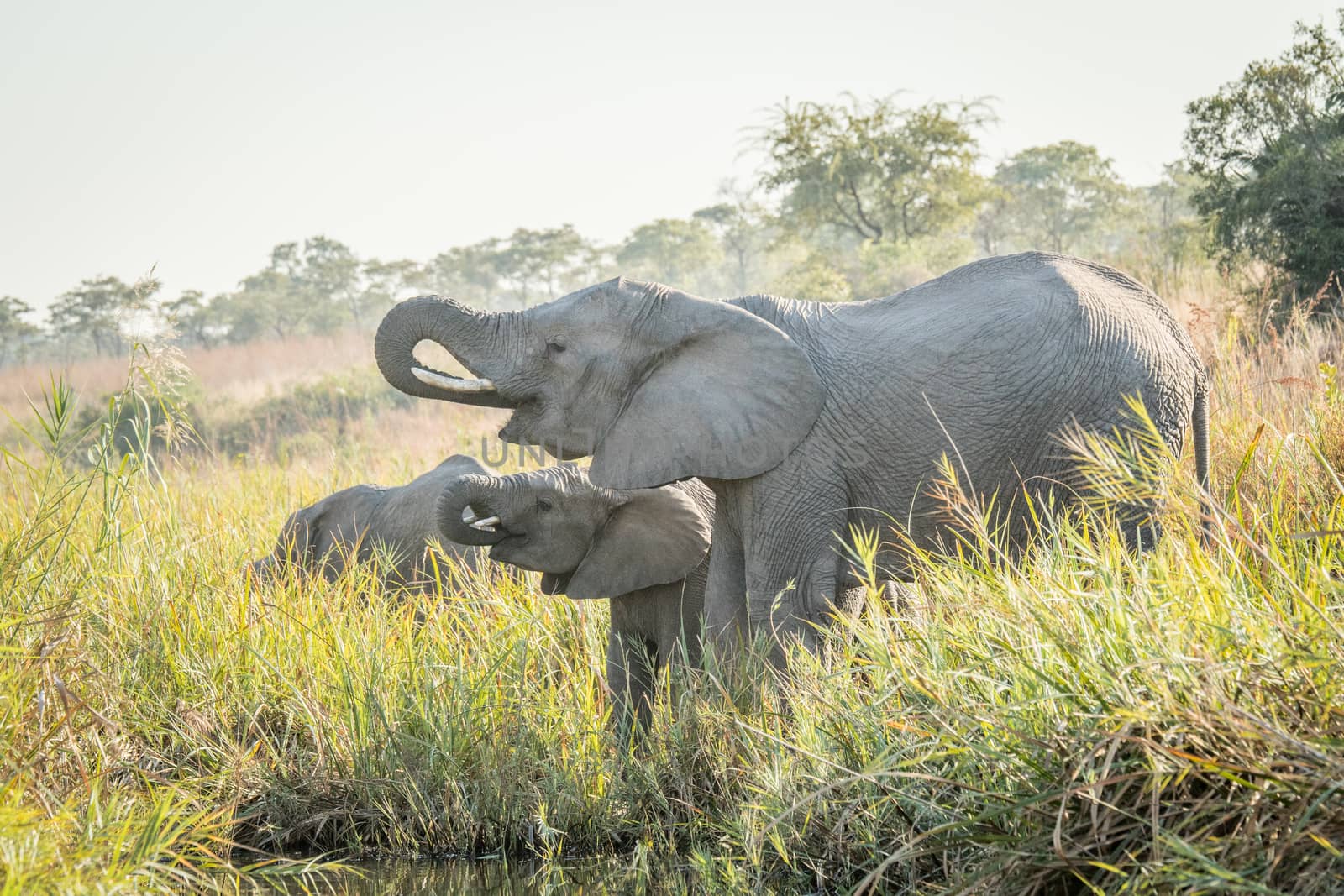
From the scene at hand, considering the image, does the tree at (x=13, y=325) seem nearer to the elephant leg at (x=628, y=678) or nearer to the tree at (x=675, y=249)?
the tree at (x=675, y=249)

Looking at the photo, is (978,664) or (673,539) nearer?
(978,664)

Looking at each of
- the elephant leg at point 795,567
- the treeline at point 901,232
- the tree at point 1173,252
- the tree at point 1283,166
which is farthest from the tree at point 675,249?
the elephant leg at point 795,567

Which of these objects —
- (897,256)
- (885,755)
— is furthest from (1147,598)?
(897,256)

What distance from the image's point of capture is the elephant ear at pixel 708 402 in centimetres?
430

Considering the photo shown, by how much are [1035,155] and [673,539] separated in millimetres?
31741

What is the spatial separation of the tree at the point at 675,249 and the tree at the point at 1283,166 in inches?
1089

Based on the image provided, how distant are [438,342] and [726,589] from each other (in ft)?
3.87

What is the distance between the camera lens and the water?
154 inches

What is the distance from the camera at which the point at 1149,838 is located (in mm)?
2699

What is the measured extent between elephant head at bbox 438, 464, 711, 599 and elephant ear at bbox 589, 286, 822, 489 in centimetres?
46

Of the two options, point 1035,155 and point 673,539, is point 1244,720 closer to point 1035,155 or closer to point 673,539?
point 673,539

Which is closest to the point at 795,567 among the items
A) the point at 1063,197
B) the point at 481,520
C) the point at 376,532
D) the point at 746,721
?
the point at 746,721

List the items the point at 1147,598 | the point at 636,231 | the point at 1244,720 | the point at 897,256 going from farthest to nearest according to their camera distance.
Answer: the point at 636,231 → the point at 897,256 → the point at 1147,598 → the point at 1244,720

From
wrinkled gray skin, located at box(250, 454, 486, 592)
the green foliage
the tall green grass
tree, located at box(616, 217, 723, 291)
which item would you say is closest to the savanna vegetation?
the tall green grass
